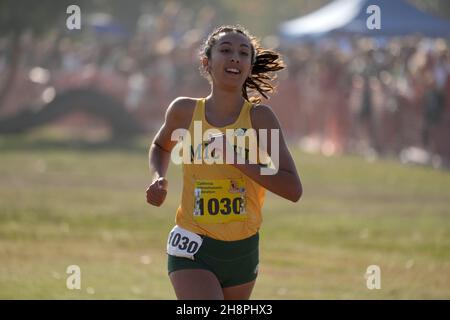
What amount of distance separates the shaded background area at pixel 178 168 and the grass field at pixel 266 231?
1.3 inches

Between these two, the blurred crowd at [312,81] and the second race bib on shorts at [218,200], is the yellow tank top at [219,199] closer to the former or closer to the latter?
the second race bib on shorts at [218,200]

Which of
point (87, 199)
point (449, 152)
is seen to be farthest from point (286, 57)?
point (87, 199)

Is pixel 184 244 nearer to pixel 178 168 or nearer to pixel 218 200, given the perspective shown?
pixel 218 200

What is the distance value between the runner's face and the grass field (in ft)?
12.0

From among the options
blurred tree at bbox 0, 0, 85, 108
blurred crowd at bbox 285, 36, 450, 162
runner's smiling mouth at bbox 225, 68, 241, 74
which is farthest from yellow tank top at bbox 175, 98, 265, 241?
blurred tree at bbox 0, 0, 85, 108

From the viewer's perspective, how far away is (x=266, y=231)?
15062mm

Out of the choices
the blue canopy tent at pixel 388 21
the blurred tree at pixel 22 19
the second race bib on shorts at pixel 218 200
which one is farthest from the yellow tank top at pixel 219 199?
the blurred tree at pixel 22 19

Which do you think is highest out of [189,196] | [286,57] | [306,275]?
[286,57]

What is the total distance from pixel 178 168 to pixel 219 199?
16847 millimetres

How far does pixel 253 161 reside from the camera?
639 cm

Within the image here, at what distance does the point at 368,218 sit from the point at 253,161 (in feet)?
32.3

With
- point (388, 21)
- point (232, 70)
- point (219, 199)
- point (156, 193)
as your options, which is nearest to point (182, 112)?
point (232, 70)

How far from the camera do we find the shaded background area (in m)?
11.8
